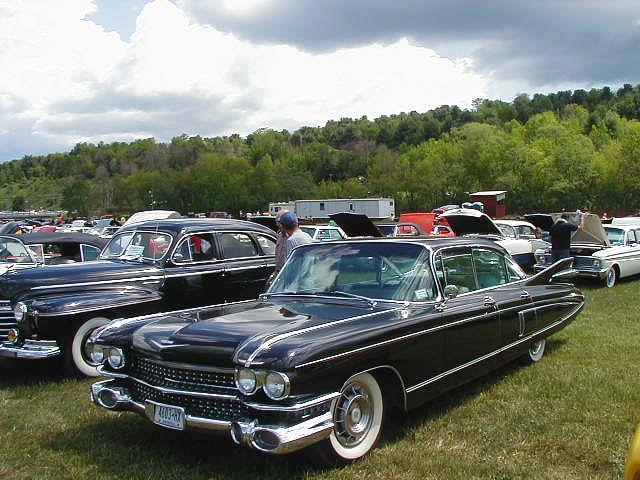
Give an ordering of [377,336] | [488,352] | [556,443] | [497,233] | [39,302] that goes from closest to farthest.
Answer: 1. [377,336]
2. [556,443]
3. [488,352]
4. [39,302]
5. [497,233]

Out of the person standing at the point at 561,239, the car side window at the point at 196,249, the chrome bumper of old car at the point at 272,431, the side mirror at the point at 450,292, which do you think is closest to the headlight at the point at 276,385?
the chrome bumper of old car at the point at 272,431

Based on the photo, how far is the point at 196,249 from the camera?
8.83m

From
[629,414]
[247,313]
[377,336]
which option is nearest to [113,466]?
[247,313]

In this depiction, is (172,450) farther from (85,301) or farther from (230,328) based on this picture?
(85,301)

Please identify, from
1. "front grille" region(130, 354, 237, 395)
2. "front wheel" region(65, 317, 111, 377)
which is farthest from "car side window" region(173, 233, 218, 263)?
"front grille" region(130, 354, 237, 395)

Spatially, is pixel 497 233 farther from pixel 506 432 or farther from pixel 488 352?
pixel 506 432

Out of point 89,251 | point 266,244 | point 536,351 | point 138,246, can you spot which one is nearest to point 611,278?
point 536,351

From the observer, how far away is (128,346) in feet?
16.7

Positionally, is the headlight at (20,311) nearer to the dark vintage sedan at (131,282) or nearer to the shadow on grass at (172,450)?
the dark vintage sedan at (131,282)

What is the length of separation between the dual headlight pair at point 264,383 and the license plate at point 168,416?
1.74ft

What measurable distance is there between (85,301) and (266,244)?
3.10m

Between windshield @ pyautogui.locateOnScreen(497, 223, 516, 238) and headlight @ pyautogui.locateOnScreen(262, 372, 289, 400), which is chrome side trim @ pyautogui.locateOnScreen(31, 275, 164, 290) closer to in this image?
headlight @ pyautogui.locateOnScreen(262, 372, 289, 400)

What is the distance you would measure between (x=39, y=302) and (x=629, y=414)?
6196mm

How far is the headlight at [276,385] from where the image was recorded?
408cm
